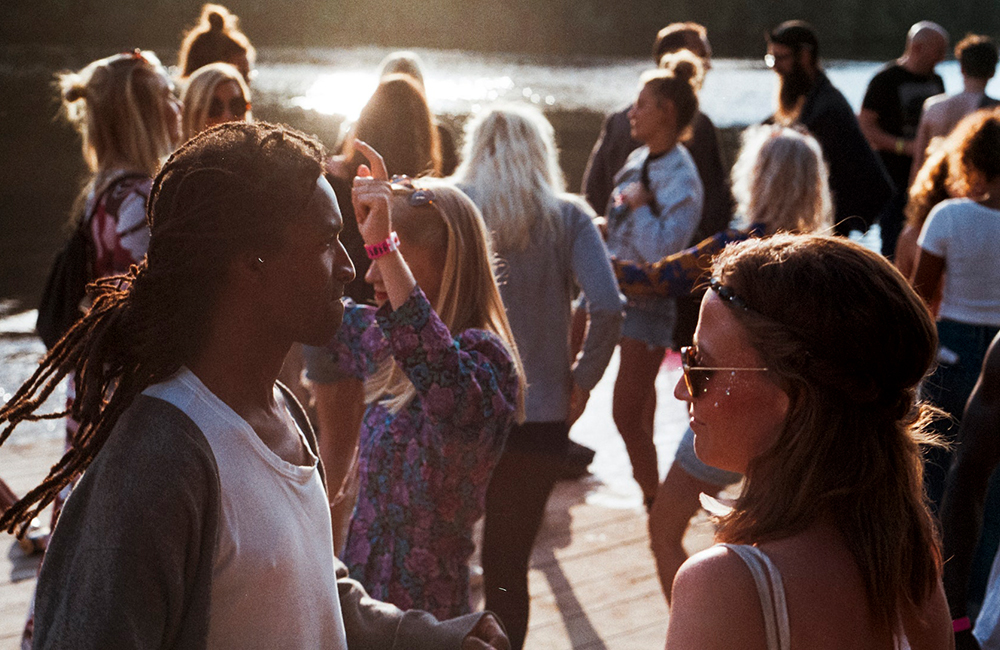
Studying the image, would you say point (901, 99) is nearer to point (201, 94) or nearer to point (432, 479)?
point (201, 94)

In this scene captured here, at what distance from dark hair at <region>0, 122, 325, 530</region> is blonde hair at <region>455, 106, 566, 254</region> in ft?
6.86

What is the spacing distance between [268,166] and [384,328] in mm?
933

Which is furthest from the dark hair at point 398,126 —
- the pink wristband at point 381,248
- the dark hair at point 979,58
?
the dark hair at point 979,58

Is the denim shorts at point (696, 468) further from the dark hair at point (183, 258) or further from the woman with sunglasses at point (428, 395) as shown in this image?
the dark hair at point (183, 258)

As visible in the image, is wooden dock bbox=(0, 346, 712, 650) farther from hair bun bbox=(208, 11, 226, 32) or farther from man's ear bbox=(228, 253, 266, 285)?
hair bun bbox=(208, 11, 226, 32)

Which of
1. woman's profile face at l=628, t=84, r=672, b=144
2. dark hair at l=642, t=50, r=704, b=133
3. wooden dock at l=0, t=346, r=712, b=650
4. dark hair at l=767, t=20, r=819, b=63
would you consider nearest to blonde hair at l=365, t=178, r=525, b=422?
wooden dock at l=0, t=346, r=712, b=650

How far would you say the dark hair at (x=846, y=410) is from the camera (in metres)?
1.39

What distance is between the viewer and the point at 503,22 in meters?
55.0

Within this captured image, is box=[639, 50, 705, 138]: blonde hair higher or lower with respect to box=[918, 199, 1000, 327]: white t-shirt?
higher

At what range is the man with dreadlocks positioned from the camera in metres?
1.23

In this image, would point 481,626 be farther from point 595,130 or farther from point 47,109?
point 47,109

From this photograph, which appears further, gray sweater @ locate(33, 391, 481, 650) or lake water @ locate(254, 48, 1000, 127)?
lake water @ locate(254, 48, 1000, 127)

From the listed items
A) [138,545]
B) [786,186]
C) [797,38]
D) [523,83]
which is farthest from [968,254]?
[523,83]

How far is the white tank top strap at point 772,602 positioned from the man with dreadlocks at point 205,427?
2.05 feet
